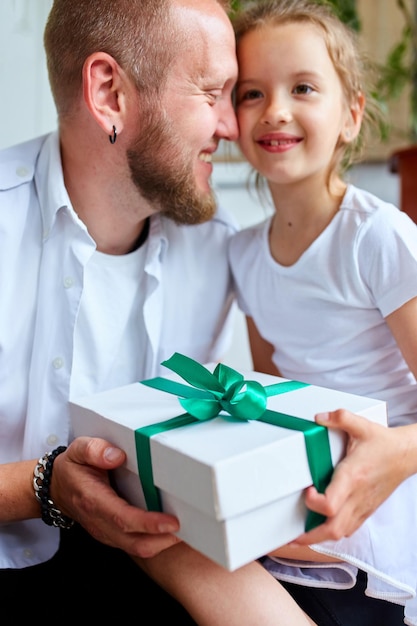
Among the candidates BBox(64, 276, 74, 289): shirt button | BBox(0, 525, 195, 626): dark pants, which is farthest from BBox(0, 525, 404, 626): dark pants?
BBox(64, 276, 74, 289): shirt button

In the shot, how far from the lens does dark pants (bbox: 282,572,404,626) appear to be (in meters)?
0.82

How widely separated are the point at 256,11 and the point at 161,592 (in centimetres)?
98

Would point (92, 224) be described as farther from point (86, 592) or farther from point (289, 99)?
point (86, 592)

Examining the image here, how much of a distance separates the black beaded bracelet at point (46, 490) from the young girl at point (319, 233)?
0.96 feet

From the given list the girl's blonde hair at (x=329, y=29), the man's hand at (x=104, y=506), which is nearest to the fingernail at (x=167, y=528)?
the man's hand at (x=104, y=506)

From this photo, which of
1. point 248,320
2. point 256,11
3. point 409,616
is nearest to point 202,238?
point 248,320

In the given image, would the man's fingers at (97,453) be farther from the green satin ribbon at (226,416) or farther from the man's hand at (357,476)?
the man's hand at (357,476)

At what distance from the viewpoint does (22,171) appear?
3.55 ft

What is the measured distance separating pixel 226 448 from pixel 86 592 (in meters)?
0.48

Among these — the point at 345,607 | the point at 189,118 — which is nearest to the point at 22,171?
the point at 189,118

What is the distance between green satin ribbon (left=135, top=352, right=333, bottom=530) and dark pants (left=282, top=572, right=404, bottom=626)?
20 cm

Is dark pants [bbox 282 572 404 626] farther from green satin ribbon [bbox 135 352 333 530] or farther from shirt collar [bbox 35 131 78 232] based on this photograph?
shirt collar [bbox 35 131 78 232]

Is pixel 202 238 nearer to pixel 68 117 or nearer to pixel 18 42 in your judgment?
pixel 68 117

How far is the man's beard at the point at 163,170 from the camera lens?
3.49 ft
